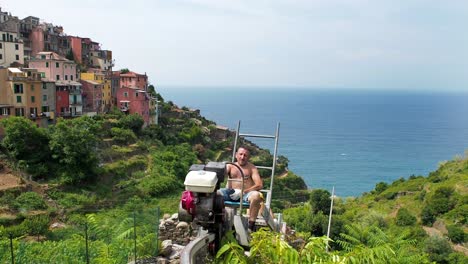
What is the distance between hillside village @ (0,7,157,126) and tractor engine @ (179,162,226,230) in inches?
1392

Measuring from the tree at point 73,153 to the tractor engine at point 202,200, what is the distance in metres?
29.3

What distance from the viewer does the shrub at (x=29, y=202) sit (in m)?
25.2

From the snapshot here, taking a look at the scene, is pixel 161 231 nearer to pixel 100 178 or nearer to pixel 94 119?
pixel 100 178

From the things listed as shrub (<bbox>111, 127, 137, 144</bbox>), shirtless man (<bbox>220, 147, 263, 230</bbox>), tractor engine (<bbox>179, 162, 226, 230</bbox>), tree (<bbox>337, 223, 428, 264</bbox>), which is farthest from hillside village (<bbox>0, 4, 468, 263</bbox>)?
tree (<bbox>337, 223, 428, 264</bbox>)

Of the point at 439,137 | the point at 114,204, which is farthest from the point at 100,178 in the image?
the point at 439,137

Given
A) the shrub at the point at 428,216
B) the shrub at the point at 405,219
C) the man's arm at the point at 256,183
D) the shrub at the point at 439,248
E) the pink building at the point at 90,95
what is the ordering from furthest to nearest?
1. the pink building at the point at 90,95
2. the shrub at the point at 428,216
3. the shrub at the point at 405,219
4. the shrub at the point at 439,248
5. the man's arm at the point at 256,183

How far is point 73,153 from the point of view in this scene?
31.9 m

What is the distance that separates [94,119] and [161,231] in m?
34.0

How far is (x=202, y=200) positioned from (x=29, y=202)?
25182 millimetres

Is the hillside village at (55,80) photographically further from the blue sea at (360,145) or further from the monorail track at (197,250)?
the monorail track at (197,250)

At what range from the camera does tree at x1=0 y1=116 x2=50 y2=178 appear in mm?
30812

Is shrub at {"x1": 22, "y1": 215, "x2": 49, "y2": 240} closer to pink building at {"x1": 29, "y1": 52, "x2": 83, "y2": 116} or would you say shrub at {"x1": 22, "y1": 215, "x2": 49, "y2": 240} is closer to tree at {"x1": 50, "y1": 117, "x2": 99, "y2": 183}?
tree at {"x1": 50, "y1": 117, "x2": 99, "y2": 183}

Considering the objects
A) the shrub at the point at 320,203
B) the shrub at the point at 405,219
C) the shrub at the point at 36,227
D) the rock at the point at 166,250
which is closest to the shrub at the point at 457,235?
the shrub at the point at 405,219

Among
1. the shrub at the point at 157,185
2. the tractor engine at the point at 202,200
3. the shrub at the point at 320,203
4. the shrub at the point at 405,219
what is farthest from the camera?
the shrub at the point at 157,185
